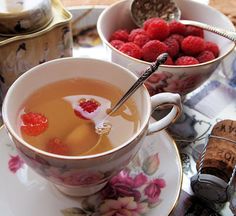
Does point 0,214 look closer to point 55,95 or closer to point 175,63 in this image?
point 55,95

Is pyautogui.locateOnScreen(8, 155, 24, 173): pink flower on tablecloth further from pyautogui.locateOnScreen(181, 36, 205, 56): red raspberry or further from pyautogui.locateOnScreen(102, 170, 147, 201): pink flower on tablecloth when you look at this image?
pyautogui.locateOnScreen(181, 36, 205, 56): red raspberry

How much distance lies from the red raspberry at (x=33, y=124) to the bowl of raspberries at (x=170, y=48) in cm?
20

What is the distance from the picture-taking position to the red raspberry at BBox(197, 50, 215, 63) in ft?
2.51

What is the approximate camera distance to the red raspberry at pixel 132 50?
2.46 ft

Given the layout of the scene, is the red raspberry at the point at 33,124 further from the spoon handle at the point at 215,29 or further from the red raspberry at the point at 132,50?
the spoon handle at the point at 215,29

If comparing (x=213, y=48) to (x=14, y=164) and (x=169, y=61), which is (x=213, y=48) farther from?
(x=14, y=164)

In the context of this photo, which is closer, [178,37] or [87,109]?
A: [87,109]

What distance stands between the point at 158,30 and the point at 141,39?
36 mm

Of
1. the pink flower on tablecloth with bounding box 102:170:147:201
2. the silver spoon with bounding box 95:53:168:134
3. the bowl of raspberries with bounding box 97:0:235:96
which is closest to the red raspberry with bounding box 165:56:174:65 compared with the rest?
the bowl of raspberries with bounding box 97:0:235:96

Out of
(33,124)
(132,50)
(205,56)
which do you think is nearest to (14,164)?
(33,124)

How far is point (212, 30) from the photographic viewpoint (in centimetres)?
82

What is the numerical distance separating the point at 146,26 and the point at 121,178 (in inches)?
12.7

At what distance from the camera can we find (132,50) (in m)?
0.75

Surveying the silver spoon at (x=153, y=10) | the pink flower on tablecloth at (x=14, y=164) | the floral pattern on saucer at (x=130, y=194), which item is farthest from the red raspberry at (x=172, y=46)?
the pink flower on tablecloth at (x=14, y=164)
